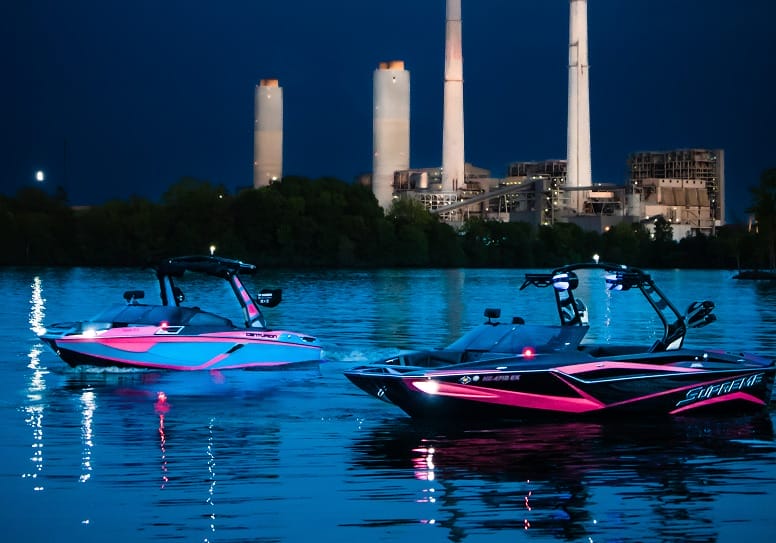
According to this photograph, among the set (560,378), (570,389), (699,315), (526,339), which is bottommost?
(570,389)

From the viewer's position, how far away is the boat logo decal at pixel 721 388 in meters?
25.1

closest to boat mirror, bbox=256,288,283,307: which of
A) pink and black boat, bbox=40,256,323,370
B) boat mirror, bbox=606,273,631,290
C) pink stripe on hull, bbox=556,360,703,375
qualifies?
pink and black boat, bbox=40,256,323,370

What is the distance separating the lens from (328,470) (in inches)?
783

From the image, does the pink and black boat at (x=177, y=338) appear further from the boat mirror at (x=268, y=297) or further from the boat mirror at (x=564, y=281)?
the boat mirror at (x=564, y=281)

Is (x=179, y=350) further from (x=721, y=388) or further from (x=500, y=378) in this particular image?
(x=721, y=388)

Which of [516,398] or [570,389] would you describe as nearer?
[516,398]

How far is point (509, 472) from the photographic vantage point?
19.6 m

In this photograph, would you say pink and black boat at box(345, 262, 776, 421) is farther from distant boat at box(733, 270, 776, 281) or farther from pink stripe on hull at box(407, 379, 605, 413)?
distant boat at box(733, 270, 776, 281)

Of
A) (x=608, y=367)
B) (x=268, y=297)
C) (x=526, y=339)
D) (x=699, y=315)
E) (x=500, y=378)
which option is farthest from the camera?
(x=268, y=297)

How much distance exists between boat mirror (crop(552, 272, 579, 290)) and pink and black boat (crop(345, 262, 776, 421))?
12.9 inches

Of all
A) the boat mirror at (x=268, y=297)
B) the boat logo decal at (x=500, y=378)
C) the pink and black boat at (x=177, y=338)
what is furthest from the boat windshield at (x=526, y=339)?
the boat mirror at (x=268, y=297)

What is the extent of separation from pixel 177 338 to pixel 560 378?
455 inches

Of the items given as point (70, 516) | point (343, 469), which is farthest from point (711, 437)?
point (70, 516)

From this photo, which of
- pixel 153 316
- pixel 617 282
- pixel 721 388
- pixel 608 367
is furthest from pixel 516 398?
pixel 153 316
